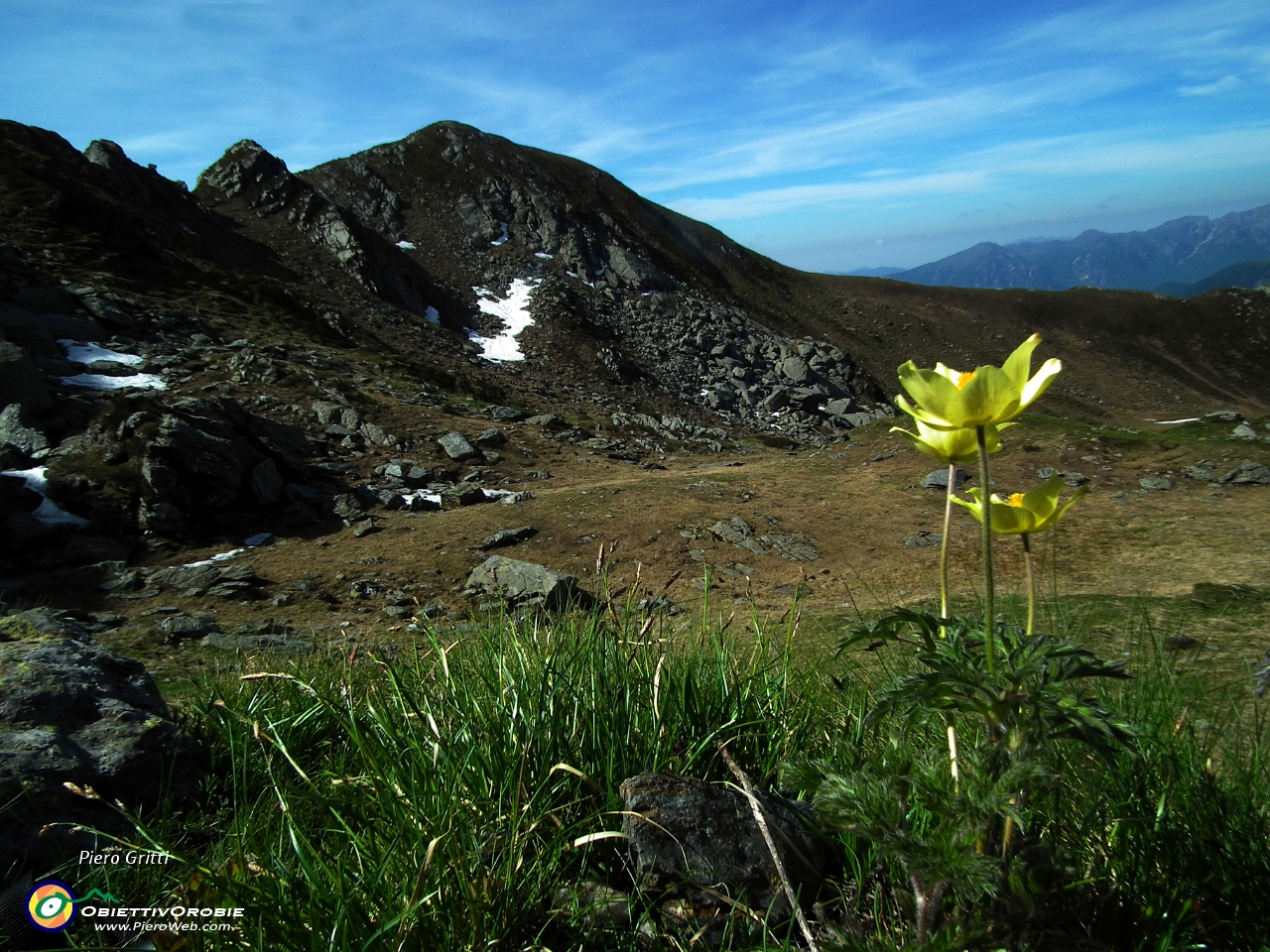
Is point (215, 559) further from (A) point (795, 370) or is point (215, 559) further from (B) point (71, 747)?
(A) point (795, 370)

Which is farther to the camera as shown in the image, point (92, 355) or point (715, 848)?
point (92, 355)

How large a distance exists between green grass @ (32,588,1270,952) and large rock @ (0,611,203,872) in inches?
7.0

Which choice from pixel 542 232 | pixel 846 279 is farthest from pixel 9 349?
pixel 846 279

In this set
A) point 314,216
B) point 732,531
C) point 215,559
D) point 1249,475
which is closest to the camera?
point 215,559

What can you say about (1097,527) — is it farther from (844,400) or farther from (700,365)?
(700,365)

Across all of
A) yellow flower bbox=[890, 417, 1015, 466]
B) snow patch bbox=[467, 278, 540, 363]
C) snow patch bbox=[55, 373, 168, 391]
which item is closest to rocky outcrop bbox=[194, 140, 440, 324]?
snow patch bbox=[467, 278, 540, 363]

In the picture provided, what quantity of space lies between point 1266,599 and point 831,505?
6.62 metres

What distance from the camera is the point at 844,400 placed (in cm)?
3797

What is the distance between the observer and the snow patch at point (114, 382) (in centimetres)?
1528

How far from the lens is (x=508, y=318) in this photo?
40.6m

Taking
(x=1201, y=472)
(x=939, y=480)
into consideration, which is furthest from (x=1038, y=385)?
(x=1201, y=472)

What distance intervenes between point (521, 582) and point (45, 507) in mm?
7793

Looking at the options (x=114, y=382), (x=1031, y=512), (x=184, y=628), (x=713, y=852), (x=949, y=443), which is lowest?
(x=184, y=628)

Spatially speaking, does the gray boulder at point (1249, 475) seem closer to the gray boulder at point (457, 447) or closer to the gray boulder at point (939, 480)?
the gray boulder at point (939, 480)
